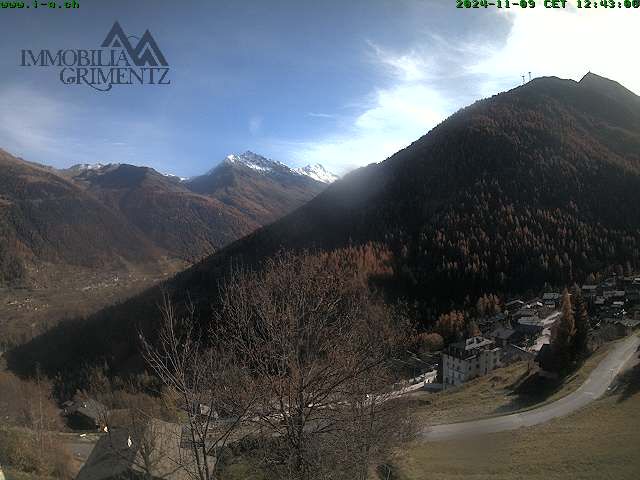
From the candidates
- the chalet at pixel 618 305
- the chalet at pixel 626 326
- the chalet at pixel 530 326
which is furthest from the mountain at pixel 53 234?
the chalet at pixel 626 326

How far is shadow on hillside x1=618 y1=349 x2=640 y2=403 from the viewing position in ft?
65.9

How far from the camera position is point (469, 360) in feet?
140

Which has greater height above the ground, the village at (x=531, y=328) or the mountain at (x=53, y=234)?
the mountain at (x=53, y=234)

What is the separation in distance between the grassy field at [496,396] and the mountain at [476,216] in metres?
30.1

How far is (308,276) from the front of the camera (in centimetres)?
823

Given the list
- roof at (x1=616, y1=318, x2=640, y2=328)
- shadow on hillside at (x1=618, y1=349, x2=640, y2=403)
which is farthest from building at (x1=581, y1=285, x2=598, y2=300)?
shadow on hillside at (x1=618, y1=349, x2=640, y2=403)

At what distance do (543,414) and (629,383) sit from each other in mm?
4579

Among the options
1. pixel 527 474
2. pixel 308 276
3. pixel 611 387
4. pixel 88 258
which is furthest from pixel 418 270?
pixel 88 258

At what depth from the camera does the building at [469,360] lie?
42.7 m

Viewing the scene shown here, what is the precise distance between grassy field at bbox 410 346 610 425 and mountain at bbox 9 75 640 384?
30.1 meters

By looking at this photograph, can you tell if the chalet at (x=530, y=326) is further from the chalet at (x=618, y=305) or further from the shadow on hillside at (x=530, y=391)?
the shadow on hillside at (x=530, y=391)

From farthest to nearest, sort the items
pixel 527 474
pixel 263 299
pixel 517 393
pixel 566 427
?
1. pixel 517 393
2. pixel 566 427
3. pixel 527 474
4. pixel 263 299

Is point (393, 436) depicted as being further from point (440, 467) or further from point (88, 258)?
point (88, 258)

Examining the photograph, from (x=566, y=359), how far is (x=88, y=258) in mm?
175447
